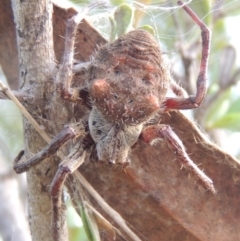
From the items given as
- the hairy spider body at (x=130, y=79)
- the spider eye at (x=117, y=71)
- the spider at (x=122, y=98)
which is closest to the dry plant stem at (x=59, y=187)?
the spider at (x=122, y=98)

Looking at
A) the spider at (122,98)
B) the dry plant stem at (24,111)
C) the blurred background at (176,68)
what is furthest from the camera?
the blurred background at (176,68)

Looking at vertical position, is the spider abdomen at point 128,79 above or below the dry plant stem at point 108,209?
above

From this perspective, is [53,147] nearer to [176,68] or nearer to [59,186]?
[59,186]

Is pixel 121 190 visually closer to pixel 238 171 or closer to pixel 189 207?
pixel 189 207

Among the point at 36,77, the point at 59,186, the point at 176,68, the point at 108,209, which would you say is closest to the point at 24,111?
the point at 36,77

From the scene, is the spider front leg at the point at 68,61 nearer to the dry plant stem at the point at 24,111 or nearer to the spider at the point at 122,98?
the spider at the point at 122,98

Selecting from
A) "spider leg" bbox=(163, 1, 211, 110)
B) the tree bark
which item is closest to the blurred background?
"spider leg" bbox=(163, 1, 211, 110)

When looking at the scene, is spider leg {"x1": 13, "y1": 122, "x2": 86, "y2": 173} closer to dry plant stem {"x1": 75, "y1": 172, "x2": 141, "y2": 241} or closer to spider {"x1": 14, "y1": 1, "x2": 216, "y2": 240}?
spider {"x1": 14, "y1": 1, "x2": 216, "y2": 240}

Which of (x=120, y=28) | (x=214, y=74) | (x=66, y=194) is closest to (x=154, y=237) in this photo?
(x=66, y=194)
